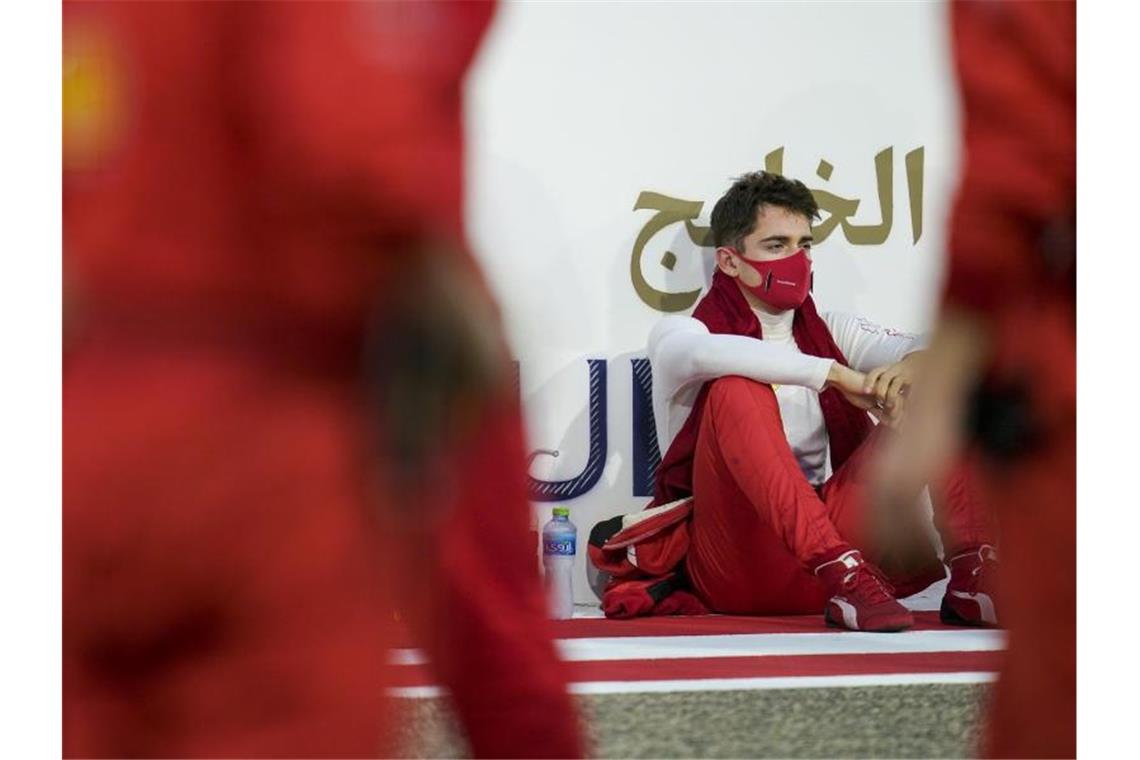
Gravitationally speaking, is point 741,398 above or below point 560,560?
above

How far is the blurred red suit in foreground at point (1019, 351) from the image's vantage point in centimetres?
149

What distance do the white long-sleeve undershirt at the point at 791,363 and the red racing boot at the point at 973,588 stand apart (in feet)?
0.62

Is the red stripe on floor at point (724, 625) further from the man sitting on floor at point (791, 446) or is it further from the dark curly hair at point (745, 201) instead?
the dark curly hair at point (745, 201)

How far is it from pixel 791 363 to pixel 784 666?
0.34 metres

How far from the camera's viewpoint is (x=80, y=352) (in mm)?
1276

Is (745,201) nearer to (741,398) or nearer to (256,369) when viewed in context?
(741,398)

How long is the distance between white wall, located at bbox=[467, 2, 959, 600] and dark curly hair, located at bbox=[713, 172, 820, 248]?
15 mm

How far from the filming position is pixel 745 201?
4.96ft

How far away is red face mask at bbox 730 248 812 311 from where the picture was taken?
4.96 ft

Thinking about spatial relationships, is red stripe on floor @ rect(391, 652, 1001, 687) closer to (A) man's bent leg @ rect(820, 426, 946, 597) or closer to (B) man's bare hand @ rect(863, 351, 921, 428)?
(A) man's bent leg @ rect(820, 426, 946, 597)

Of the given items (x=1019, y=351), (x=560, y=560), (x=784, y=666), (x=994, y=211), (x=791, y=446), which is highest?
(x=994, y=211)

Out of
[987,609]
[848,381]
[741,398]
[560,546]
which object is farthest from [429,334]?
[987,609]

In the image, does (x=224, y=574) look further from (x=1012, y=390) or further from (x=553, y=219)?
(x=1012, y=390)

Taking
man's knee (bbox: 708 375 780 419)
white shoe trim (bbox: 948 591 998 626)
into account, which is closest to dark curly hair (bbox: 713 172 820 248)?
man's knee (bbox: 708 375 780 419)
